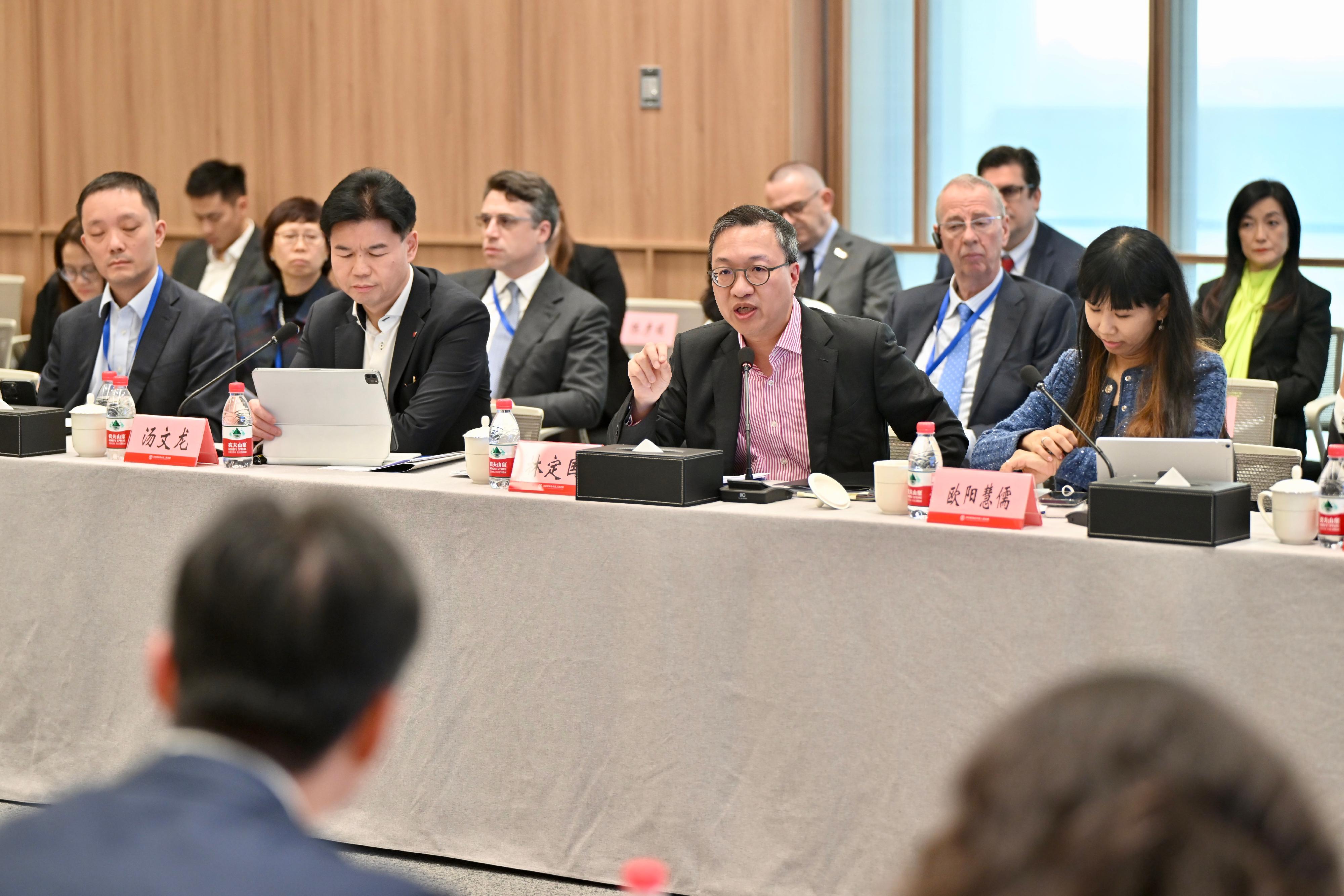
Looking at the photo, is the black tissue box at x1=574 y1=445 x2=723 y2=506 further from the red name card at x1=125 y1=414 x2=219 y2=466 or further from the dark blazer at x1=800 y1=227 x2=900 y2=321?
the dark blazer at x1=800 y1=227 x2=900 y2=321

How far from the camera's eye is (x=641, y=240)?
625cm

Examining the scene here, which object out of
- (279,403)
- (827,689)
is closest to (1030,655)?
(827,689)

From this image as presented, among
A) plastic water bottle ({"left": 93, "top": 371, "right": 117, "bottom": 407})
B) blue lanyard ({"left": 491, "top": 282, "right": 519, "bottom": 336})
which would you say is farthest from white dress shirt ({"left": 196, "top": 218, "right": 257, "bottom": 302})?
plastic water bottle ({"left": 93, "top": 371, "right": 117, "bottom": 407})

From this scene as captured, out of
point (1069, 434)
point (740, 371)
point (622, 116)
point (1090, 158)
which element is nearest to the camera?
point (1069, 434)

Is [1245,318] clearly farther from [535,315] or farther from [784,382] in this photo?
[784,382]

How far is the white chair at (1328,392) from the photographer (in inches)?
172

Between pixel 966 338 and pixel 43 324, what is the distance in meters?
3.92

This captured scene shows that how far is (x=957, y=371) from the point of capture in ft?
13.7

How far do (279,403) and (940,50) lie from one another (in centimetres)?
375

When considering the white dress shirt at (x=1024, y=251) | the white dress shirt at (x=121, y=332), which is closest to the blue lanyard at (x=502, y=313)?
the white dress shirt at (x=121, y=332)

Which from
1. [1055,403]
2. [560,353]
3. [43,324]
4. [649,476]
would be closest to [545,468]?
[649,476]

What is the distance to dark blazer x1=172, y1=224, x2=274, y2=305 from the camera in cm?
597

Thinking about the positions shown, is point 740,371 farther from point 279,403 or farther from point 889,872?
point 889,872

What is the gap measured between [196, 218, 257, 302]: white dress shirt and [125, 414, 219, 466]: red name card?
10.9 feet
